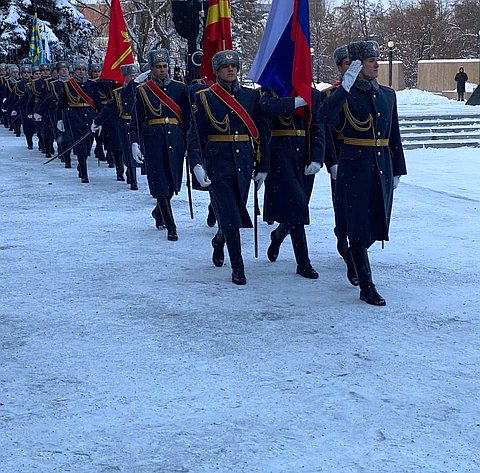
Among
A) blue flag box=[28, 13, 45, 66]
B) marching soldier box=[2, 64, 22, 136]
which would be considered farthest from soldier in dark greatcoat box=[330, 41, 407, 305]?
blue flag box=[28, 13, 45, 66]

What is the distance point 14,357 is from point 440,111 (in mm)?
23968

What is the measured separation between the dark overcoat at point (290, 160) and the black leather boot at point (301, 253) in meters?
0.16

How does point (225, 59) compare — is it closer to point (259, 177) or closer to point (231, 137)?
point (231, 137)

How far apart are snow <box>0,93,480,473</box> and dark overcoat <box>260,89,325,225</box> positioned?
575mm

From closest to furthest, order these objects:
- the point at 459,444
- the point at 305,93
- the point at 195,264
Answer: the point at 459,444 → the point at 305,93 → the point at 195,264

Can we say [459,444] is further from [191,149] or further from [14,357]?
[191,149]

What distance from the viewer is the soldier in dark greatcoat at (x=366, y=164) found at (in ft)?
19.5

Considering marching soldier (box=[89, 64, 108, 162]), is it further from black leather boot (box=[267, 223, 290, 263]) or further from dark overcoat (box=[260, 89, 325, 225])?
dark overcoat (box=[260, 89, 325, 225])

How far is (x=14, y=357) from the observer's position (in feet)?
16.9

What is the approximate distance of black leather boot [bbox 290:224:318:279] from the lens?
272 inches

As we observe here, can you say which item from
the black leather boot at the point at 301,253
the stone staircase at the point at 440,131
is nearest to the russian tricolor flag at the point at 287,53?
the black leather boot at the point at 301,253

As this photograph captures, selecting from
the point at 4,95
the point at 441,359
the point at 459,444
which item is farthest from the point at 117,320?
the point at 4,95

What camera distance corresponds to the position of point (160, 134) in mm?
8695

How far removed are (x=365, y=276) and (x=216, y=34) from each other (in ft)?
10.9
